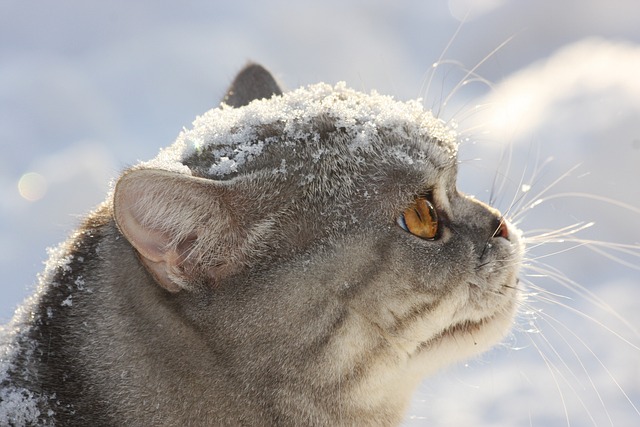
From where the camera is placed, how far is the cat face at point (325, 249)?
287cm

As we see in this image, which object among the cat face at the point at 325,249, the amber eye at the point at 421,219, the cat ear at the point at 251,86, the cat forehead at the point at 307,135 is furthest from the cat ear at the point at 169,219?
the cat ear at the point at 251,86

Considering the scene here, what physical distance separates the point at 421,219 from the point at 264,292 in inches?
29.9

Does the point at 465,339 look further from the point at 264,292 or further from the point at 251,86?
the point at 251,86

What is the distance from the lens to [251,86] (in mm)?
4301

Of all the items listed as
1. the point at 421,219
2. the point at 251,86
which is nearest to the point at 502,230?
the point at 421,219

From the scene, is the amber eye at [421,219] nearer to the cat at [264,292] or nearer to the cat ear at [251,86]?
the cat at [264,292]

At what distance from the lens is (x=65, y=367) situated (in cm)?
293

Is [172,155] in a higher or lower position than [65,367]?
higher

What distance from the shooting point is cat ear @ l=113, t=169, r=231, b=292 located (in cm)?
257

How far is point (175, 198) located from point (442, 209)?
1.21 m

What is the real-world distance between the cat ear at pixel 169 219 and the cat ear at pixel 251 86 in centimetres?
155

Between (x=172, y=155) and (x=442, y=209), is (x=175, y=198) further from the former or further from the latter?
(x=442, y=209)

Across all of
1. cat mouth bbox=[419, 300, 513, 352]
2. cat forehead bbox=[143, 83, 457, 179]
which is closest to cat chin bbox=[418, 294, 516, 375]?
cat mouth bbox=[419, 300, 513, 352]

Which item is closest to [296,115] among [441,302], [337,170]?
[337,170]
